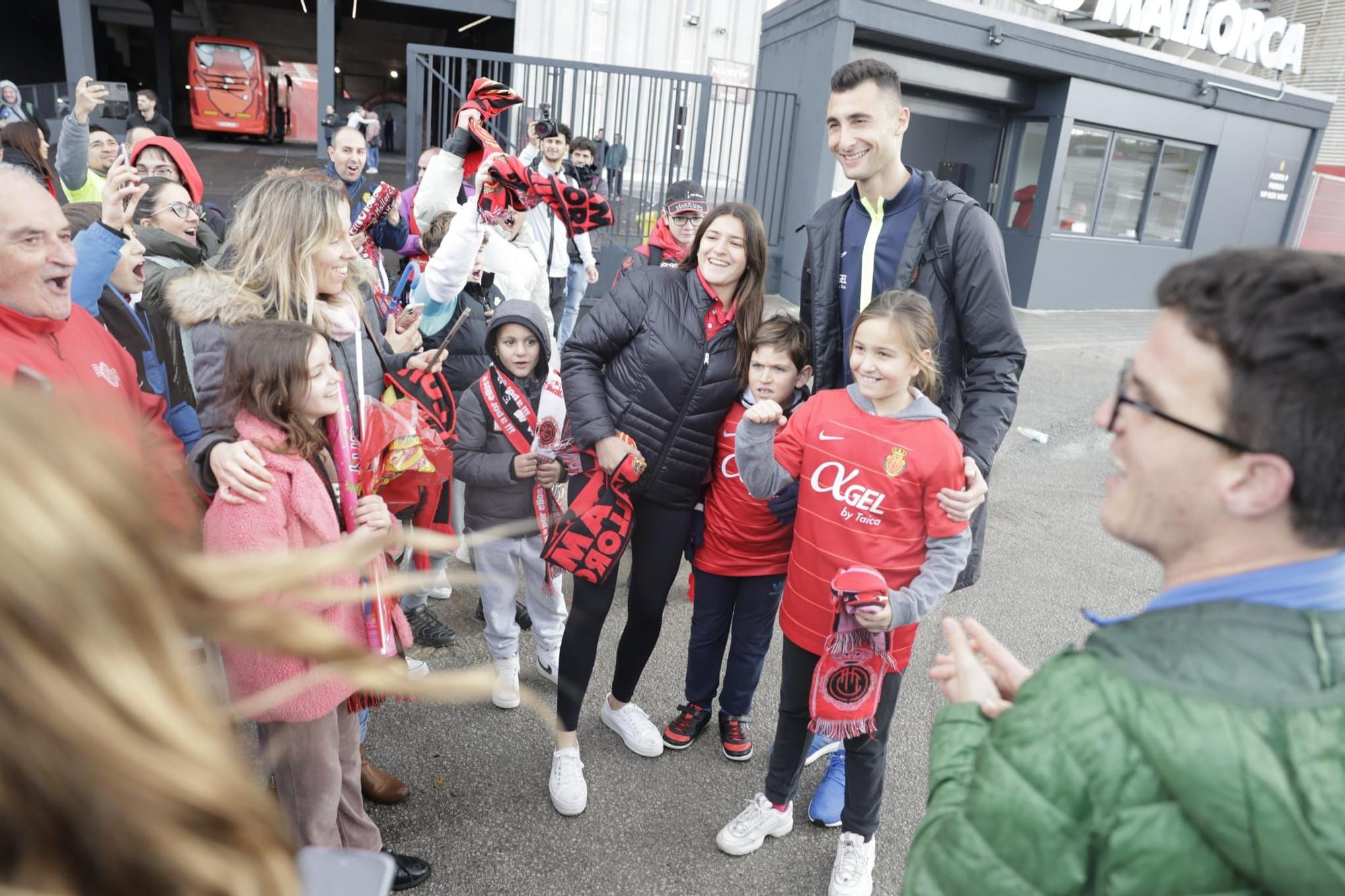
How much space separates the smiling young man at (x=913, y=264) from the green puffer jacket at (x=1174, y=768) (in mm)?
1650

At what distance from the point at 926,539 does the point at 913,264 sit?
912 millimetres

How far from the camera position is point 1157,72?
12.9 m

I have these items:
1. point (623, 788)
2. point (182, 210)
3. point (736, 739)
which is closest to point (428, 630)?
point (623, 788)

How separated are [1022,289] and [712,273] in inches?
474

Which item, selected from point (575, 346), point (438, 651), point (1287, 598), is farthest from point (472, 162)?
point (1287, 598)

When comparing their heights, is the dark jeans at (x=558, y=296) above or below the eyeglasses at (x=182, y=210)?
below

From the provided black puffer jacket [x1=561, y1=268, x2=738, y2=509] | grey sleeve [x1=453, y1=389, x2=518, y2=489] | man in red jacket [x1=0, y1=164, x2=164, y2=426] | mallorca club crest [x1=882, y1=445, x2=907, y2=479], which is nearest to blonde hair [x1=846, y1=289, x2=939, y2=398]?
mallorca club crest [x1=882, y1=445, x2=907, y2=479]

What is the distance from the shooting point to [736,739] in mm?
3223

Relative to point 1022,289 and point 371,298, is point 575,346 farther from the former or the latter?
point 1022,289

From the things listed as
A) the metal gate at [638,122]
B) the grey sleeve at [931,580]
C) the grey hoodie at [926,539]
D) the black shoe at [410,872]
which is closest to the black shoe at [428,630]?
the black shoe at [410,872]

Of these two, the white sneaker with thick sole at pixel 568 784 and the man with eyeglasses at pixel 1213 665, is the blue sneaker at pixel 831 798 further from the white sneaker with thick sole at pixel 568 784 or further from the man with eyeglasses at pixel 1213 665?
the man with eyeglasses at pixel 1213 665

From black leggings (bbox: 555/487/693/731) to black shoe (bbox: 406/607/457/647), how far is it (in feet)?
3.36

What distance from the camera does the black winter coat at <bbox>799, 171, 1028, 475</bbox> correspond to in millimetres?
2686

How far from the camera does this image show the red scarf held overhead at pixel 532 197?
3.01 metres
